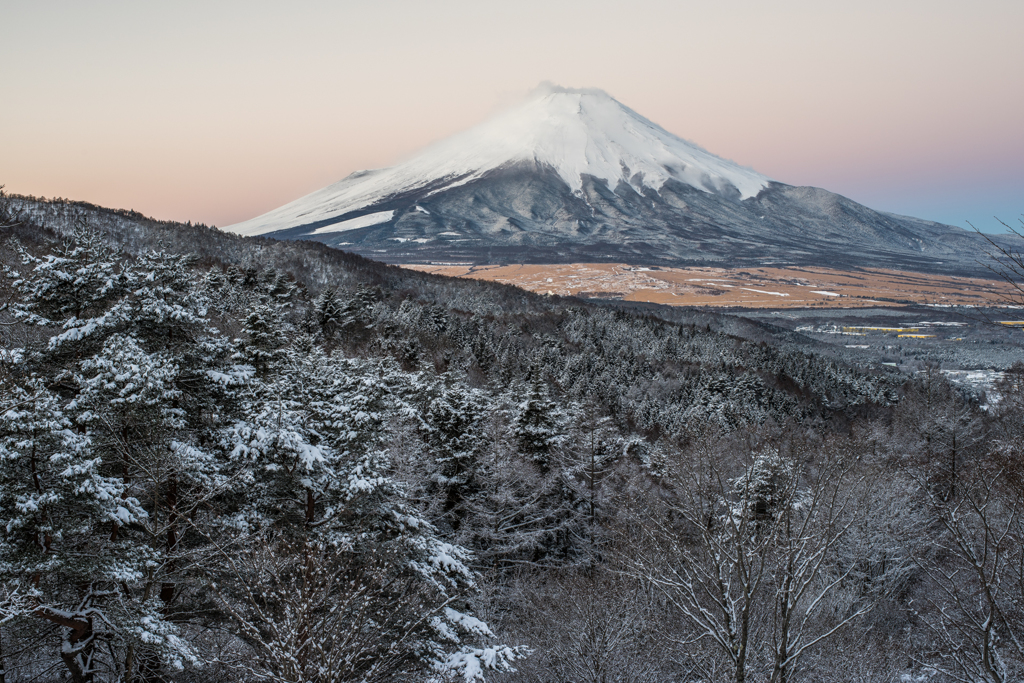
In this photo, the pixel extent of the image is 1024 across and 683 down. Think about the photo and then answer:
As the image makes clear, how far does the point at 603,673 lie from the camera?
12.5 metres

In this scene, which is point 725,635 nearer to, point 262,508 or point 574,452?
point 262,508

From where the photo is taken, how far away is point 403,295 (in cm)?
9131

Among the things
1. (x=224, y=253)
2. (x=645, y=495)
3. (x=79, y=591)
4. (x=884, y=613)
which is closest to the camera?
(x=79, y=591)

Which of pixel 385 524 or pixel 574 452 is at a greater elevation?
pixel 385 524

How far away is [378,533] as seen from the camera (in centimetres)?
1396

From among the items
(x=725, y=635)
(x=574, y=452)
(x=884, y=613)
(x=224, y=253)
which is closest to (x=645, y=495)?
(x=574, y=452)

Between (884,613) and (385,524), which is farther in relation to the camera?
(884,613)

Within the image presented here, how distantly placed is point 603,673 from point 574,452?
1525cm

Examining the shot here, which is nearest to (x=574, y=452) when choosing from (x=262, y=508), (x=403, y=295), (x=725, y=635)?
(x=262, y=508)

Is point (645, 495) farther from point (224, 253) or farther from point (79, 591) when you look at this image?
point (224, 253)

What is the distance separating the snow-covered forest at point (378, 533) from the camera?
29.1ft

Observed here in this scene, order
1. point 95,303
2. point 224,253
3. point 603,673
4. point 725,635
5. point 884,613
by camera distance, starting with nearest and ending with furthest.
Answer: point 725,635 → point 603,673 → point 95,303 → point 884,613 → point 224,253

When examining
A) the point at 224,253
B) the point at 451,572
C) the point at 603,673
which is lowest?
the point at 603,673

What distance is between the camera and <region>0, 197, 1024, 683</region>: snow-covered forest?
8.86 meters
